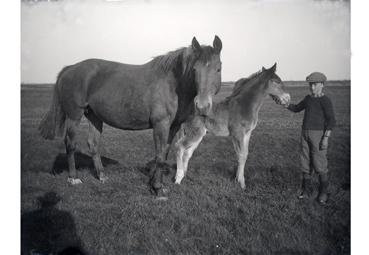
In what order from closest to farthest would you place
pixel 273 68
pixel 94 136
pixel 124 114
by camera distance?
pixel 273 68 < pixel 124 114 < pixel 94 136

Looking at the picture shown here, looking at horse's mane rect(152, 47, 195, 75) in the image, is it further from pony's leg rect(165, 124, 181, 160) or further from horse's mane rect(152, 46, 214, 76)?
pony's leg rect(165, 124, 181, 160)

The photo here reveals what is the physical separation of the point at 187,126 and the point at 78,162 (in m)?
2.02

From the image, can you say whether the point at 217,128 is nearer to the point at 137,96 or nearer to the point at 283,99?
the point at 283,99

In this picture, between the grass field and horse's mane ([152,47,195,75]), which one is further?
horse's mane ([152,47,195,75])

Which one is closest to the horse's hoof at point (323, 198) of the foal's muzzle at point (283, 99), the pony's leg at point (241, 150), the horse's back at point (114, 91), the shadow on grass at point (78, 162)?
the pony's leg at point (241, 150)

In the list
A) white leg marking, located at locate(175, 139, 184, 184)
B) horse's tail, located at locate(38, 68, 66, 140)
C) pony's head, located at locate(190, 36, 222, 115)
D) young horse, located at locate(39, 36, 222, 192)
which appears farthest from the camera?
horse's tail, located at locate(38, 68, 66, 140)

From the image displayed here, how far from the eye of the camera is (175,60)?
4594 mm

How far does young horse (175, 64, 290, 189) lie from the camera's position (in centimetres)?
488

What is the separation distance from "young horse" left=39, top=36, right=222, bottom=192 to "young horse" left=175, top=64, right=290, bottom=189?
0.24m

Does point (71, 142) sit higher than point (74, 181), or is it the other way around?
point (71, 142)

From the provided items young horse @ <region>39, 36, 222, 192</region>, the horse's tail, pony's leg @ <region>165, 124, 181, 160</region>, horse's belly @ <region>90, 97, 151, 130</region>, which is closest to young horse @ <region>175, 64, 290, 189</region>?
pony's leg @ <region>165, 124, 181, 160</region>

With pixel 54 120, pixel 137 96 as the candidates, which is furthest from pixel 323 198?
pixel 54 120

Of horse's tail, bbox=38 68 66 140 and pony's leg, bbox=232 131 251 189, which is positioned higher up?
horse's tail, bbox=38 68 66 140

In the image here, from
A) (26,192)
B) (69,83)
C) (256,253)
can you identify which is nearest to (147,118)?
(69,83)
